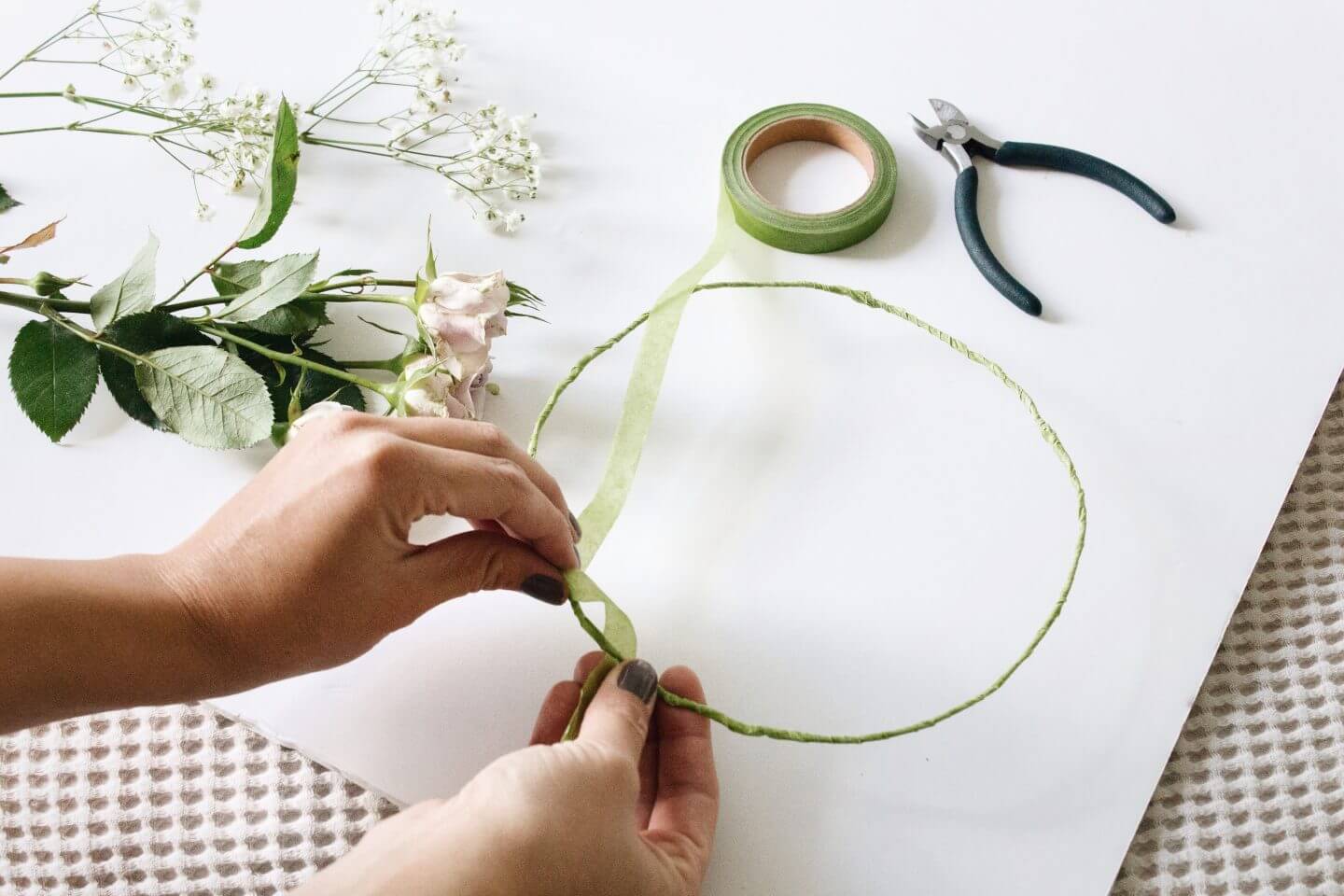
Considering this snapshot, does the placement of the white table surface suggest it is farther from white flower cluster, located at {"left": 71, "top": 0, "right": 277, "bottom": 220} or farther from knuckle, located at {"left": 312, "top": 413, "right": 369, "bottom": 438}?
knuckle, located at {"left": 312, "top": 413, "right": 369, "bottom": 438}

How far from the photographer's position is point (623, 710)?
797mm

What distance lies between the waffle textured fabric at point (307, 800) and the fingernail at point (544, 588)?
0.25m

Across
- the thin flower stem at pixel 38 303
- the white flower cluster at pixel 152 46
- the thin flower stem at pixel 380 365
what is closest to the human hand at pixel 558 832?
the thin flower stem at pixel 380 365

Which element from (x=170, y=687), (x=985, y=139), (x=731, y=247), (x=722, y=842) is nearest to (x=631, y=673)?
(x=722, y=842)

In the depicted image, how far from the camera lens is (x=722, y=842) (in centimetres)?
85

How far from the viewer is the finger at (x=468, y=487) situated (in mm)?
754

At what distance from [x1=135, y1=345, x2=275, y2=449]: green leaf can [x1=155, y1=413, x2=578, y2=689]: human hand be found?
10cm

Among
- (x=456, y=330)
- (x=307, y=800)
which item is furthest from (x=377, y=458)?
(x=307, y=800)

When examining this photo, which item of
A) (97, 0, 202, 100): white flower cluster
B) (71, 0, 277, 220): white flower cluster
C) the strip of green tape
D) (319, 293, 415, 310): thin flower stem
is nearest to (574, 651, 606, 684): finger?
the strip of green tape

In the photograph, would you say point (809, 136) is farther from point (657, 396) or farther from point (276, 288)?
point (276, 288)

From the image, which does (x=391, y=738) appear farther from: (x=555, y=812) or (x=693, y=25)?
(x=693, y=25)

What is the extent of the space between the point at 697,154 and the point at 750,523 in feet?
1.46

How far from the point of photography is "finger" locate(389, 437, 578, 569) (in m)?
0.75

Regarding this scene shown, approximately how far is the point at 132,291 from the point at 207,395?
0.41 ft
